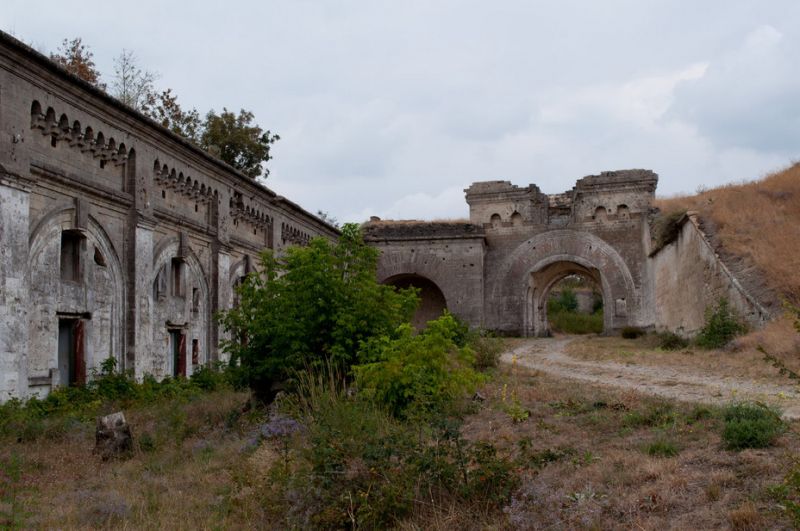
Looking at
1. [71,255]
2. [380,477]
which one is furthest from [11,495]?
[71,255]

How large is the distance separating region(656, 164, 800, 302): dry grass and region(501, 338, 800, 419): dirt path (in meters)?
4.88

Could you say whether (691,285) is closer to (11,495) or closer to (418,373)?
(418,373)

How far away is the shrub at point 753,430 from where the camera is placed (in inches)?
252

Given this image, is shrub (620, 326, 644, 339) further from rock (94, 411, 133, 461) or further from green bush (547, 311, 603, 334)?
rock (94, 411, 133, 461)

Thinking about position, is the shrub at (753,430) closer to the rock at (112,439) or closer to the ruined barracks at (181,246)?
the rock at (112,439)

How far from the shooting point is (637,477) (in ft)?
19.7

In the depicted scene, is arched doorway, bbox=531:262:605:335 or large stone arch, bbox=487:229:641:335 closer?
large stone arch, bbox=487:229:641:335

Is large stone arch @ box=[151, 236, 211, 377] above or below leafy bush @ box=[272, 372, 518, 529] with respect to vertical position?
above

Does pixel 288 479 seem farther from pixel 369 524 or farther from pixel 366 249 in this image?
pixel 366 249

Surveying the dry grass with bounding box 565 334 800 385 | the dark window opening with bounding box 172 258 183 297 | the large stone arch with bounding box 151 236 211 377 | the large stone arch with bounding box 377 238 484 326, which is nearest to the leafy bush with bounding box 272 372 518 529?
the dry grass with bounding box 565 334 800 385

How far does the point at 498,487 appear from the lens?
597 cm

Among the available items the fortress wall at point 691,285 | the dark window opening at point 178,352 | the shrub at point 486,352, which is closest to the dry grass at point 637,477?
the shrub at point 486,352

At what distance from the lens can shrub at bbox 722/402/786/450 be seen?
6402 millimetres

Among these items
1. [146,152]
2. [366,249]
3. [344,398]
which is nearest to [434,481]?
[344,398]
